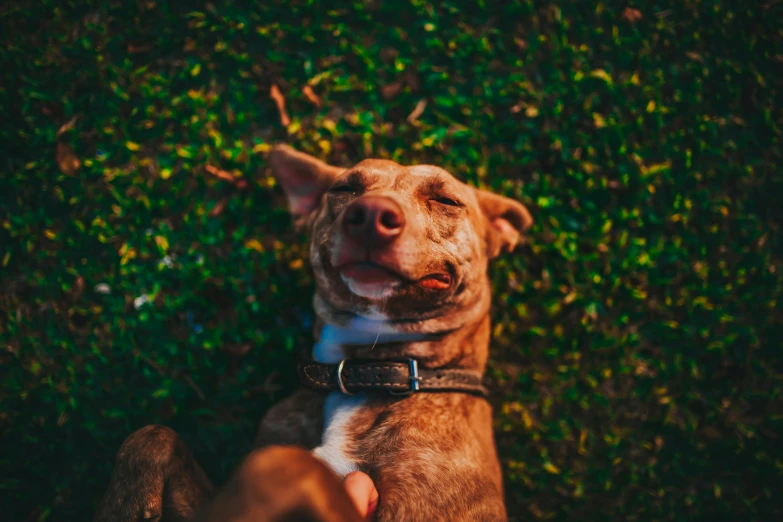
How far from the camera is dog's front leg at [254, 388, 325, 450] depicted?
2.67 metres

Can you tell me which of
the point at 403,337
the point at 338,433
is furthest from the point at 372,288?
the point at 338,433

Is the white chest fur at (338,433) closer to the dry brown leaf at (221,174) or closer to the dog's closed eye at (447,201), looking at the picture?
the dog's closed eye at (447,201)

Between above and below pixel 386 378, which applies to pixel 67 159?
above

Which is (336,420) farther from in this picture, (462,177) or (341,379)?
(462,177)

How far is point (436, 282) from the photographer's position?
8.12ft

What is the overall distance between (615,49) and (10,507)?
557cm

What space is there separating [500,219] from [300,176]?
1368 mm

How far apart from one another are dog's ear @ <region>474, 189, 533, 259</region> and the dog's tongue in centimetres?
61

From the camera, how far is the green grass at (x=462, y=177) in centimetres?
340

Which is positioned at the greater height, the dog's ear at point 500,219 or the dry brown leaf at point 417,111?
the dry brown leaf at point 417,111

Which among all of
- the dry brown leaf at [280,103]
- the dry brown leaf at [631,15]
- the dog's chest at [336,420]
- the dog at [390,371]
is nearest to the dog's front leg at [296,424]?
the dog at [390,371]

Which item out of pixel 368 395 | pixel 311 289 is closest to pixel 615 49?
pixel 311 289

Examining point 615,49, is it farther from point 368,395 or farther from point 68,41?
point 68,41

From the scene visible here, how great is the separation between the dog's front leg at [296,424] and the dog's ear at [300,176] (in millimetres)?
1172
